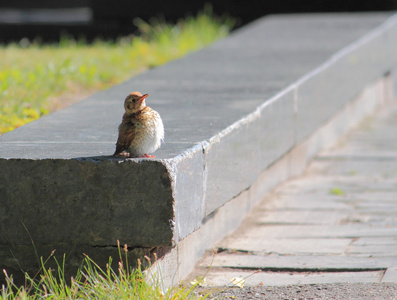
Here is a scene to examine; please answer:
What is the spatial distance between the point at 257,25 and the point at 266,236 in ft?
21.4

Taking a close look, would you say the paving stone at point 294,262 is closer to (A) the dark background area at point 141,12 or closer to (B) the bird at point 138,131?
(B) the bird at point 138,131

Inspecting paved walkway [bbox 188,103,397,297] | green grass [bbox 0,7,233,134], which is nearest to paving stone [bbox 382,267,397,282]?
paved walkway [bbox 188,103,397,297]

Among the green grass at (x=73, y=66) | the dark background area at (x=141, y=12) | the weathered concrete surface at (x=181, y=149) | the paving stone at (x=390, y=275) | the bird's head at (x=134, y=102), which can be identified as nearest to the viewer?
the weathered concrete surface at (x=181, y=149)

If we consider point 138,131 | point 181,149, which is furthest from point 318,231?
point 138,131

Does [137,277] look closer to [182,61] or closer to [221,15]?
[182,61]

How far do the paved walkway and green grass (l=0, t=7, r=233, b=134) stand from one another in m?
1.92

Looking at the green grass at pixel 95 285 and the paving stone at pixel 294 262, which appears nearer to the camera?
the green grass at pixel 95 285

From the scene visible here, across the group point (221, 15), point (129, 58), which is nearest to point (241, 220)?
point (129, 58)

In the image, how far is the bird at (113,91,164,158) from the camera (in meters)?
3.74

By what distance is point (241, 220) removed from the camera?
222 inches

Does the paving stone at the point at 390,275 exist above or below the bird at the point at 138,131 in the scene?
below

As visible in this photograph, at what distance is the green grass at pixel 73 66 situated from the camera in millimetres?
6477

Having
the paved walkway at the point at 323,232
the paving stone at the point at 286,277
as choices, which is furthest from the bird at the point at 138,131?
the paving stone at the point at 286,277

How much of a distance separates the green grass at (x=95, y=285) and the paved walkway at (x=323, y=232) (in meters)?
0.64
